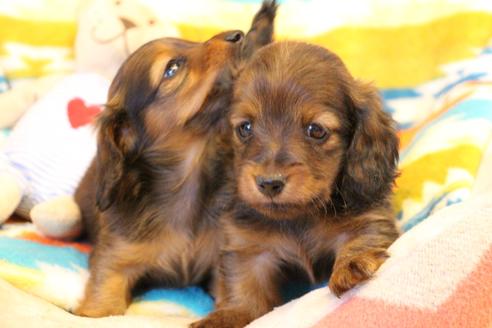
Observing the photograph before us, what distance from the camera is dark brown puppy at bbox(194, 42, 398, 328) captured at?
6.79ft

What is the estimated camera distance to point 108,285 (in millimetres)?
2482

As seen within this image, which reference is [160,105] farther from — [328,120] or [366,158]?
[366,158]

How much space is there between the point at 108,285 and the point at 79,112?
1.31 metres

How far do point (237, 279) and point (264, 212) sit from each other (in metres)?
0.40

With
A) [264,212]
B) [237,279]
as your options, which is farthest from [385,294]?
[237,279]

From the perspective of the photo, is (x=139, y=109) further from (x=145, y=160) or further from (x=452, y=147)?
(x=452, y=147)

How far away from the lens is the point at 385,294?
1.73m

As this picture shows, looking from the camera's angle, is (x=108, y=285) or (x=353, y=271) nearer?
(x=353, y=271)

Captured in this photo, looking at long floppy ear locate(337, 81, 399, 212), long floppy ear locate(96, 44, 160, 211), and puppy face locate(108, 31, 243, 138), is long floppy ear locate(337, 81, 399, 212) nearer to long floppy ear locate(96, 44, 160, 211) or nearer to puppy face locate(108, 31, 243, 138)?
puppy face locate(108, 31, 243, 138)

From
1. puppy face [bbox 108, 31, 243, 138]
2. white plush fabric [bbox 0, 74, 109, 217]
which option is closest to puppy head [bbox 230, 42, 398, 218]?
puppy face [bbox 108, 31, 243, 138]

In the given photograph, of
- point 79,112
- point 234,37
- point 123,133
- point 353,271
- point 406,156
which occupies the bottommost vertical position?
point 406,156

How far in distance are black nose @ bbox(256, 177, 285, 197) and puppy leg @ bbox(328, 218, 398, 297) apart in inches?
11.9

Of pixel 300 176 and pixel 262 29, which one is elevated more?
pixel 262 29

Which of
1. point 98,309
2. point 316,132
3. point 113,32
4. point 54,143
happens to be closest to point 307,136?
point 316,132
